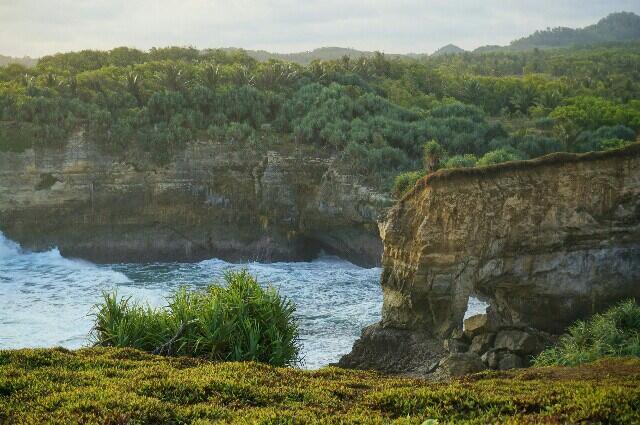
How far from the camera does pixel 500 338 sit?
20.9 m

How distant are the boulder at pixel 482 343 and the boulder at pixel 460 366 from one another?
3713 millimetres

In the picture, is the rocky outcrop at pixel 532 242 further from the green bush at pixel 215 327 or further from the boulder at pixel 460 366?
the green bush at pixel 215 327

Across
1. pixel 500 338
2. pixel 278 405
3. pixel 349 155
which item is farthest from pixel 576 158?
pixel 349 155

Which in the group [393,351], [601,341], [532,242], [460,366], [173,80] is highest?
[173,80]

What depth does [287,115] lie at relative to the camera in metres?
46.3

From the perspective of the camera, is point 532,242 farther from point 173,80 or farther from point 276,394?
point 173,80

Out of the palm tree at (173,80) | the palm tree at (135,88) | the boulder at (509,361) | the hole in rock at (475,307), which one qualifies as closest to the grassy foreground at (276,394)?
the boulder at (509,361)

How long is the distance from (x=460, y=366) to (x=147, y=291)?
19079 millimetres

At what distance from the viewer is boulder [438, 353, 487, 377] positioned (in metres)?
16.7

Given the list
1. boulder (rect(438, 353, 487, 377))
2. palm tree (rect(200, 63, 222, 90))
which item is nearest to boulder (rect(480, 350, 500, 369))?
boulder (rect(438, 353, 487, 377))

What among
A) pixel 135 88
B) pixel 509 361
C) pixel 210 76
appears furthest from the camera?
pixel 210 76

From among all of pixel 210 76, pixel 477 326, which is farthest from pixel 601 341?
pixel 210 76

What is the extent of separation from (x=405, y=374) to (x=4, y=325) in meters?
15.6

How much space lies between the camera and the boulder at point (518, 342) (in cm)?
2008
